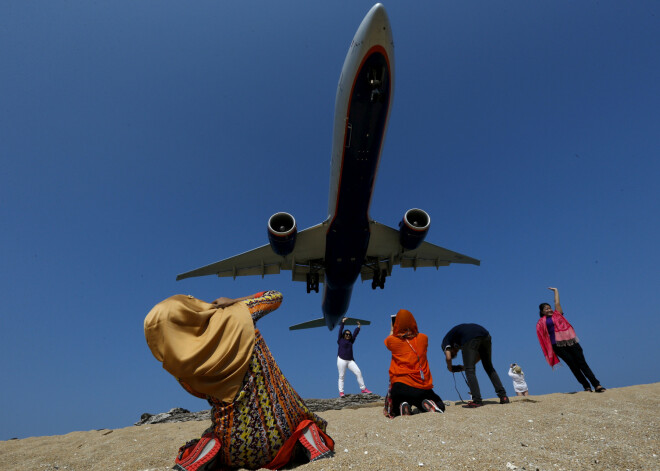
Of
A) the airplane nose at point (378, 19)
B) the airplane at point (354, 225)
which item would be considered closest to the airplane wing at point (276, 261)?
the airplane at point (354, 225)

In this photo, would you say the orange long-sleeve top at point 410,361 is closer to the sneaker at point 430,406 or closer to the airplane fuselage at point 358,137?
the sneaker at point 430,406

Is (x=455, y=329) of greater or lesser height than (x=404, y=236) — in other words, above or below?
below

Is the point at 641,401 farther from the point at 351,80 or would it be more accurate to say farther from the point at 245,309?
the point at 351,80

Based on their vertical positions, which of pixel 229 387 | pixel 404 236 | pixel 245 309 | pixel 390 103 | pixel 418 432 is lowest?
pixel 418 432

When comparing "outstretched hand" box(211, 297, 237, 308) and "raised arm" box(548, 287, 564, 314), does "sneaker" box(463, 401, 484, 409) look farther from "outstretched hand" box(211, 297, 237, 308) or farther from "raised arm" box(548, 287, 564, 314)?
"outstretched hand" box(211, 297, 237, 308)

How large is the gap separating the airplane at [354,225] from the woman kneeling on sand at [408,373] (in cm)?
680

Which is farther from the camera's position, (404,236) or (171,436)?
(404,236)

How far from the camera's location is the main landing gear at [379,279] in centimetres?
1675

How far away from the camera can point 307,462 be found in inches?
113

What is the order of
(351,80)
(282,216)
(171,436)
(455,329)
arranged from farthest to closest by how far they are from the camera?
(282,216)
(351,80)
(455,329)
(171,436)

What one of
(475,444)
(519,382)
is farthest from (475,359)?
(519,382)

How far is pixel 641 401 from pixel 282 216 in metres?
10.5

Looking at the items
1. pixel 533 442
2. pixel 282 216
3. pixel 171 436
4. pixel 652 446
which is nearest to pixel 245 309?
pixel 533 442

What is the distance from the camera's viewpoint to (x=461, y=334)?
6.11 metres
